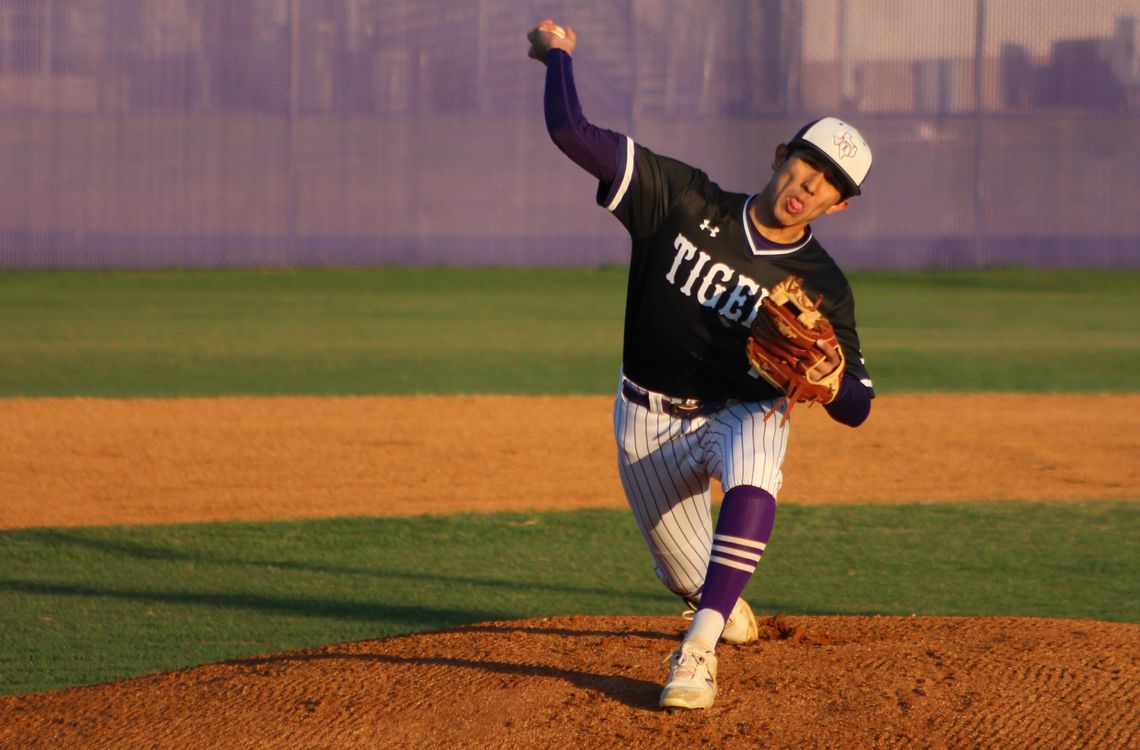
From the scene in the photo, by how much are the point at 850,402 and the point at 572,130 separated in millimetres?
1021

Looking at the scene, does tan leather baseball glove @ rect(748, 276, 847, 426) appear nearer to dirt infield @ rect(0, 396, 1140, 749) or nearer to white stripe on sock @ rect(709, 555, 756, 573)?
white stripe on sock @ rect(709, 555, 756, 573)

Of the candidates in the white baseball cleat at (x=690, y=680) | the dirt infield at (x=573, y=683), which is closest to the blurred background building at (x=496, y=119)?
the dirt infield at (x=573, y=683)

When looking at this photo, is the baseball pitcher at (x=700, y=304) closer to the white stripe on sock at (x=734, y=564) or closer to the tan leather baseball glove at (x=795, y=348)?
the tan leather baseball glove at (x=795, y=348)

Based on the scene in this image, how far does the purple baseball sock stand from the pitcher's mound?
226 mm

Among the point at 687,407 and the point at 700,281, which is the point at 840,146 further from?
the point at 687,407

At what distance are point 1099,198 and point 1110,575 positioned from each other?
17.0 m

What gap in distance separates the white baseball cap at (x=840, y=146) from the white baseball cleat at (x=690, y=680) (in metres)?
1.31

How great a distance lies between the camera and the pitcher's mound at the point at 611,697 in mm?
3279

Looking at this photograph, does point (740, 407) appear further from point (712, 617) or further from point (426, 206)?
point (426, 206)

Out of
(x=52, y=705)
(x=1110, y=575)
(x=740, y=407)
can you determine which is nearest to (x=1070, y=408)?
(x=1110, y=575)

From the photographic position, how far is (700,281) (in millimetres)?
3922

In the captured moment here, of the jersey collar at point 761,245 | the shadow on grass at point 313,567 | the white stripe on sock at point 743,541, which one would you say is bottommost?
the shadow on grass at point 313,567

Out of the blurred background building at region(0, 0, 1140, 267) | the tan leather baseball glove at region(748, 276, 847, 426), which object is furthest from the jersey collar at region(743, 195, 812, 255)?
the blurred background building at region(0, 0, 1140, 267)

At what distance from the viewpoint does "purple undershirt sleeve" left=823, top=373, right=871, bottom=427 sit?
147 inches
